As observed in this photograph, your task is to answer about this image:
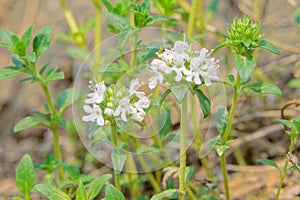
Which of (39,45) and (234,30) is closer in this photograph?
(234,30)

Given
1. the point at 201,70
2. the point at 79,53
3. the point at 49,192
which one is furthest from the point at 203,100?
the point at 79,53

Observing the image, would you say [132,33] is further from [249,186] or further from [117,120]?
[249,186]

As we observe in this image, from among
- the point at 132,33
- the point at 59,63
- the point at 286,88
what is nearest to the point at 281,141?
the point at 286,88

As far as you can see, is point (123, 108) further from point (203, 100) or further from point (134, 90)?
point (203, 100)

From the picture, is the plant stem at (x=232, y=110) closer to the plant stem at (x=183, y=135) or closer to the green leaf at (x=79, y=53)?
the plant stem at (x=183, y=135)

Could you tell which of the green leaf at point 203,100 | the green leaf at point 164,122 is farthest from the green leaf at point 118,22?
the green leaf at point 203,100

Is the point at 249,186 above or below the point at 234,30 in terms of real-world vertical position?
below
